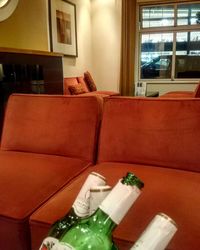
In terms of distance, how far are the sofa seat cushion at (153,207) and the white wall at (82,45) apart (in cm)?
413

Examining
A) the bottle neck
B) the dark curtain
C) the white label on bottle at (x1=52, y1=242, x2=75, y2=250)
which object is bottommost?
the white label on bottle at (x1=52, y1=242, x2=75, y2=250)

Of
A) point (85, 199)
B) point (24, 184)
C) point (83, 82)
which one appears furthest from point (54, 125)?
point (83, 82)

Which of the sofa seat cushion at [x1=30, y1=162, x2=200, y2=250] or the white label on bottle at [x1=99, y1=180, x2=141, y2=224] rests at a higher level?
the white label on bottle at [x1=99, y1=180, x2=141, y2=224]

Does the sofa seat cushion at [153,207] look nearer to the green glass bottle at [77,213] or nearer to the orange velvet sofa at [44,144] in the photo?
the orange velvet sofa at [44,144]

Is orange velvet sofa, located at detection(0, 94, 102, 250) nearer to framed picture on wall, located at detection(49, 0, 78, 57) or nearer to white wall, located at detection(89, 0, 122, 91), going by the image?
framed picture on wall, located at detection(49, 0, 78, 57)

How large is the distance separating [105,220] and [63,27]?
4657 millimetres

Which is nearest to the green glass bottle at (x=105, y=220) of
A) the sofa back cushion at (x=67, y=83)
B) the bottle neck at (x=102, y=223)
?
the bottle neck at (x=102, y=223)

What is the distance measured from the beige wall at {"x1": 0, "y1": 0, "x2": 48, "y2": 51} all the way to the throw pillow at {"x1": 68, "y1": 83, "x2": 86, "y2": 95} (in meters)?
0.81

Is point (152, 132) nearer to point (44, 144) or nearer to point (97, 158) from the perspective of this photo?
point (97, 158)

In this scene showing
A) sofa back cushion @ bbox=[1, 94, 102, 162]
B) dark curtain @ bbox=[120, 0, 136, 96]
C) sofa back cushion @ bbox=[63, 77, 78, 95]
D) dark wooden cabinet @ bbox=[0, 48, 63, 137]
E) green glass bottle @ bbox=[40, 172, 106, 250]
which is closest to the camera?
green glass bottle @ bbox=[40, 172, 106, 250]

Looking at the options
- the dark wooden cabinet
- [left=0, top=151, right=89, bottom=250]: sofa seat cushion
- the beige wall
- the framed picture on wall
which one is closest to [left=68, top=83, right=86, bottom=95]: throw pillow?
the dark wooden cabinet

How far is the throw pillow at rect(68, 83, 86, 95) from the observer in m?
4.65

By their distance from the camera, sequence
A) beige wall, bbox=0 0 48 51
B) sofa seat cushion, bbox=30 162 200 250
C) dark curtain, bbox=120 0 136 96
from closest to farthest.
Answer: sofa seat cushion, bbox=30 162 200 250 → beige wall, bbox=0 0 48 51 → dark curtain, bbox=120 0 136 96

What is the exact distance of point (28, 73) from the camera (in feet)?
10.8
